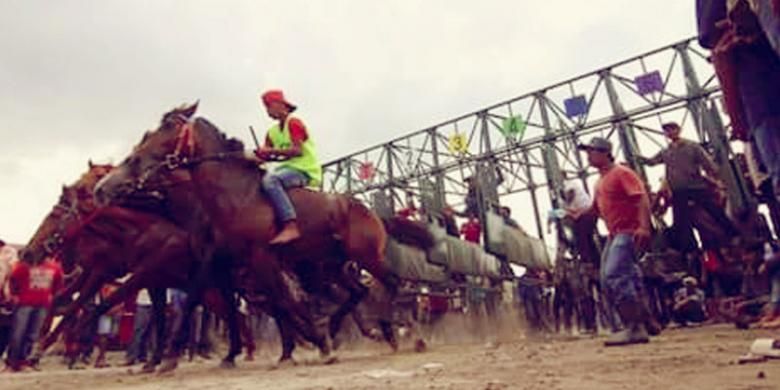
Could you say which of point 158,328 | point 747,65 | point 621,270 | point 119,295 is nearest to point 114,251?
point 119,295

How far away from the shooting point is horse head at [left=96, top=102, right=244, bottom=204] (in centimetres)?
608

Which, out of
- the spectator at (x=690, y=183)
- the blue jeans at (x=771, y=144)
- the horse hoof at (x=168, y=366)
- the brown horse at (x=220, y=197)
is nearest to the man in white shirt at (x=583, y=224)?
the spectator at (x=690, y=183)

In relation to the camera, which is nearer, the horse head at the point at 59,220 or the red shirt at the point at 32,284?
the horse head at the point at 59,220

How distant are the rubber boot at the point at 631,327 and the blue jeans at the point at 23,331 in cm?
778

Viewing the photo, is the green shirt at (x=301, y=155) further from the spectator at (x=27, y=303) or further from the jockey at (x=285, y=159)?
the spectator at (x=27, y=303)

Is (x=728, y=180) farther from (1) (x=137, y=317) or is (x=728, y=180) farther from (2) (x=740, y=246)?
(1) (x=137, y=317)

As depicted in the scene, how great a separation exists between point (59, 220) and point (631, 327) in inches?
269

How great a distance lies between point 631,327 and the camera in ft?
16.1

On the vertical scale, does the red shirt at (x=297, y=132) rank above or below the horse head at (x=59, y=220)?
above

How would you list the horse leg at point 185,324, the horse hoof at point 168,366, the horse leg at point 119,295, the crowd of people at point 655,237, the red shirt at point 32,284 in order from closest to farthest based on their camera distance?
the crowd of people at point 655,237, the horse hoof at point 168,366, the horse leg at point 185,324, the horse leg at point 119,295, the red shirt at point 32,284

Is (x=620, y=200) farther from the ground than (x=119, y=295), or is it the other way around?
(x=620, y=200)

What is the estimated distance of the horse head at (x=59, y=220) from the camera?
7488 mm

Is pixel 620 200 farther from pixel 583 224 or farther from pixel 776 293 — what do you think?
pixel 583 224

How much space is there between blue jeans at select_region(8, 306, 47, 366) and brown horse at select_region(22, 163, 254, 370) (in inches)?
63.6
